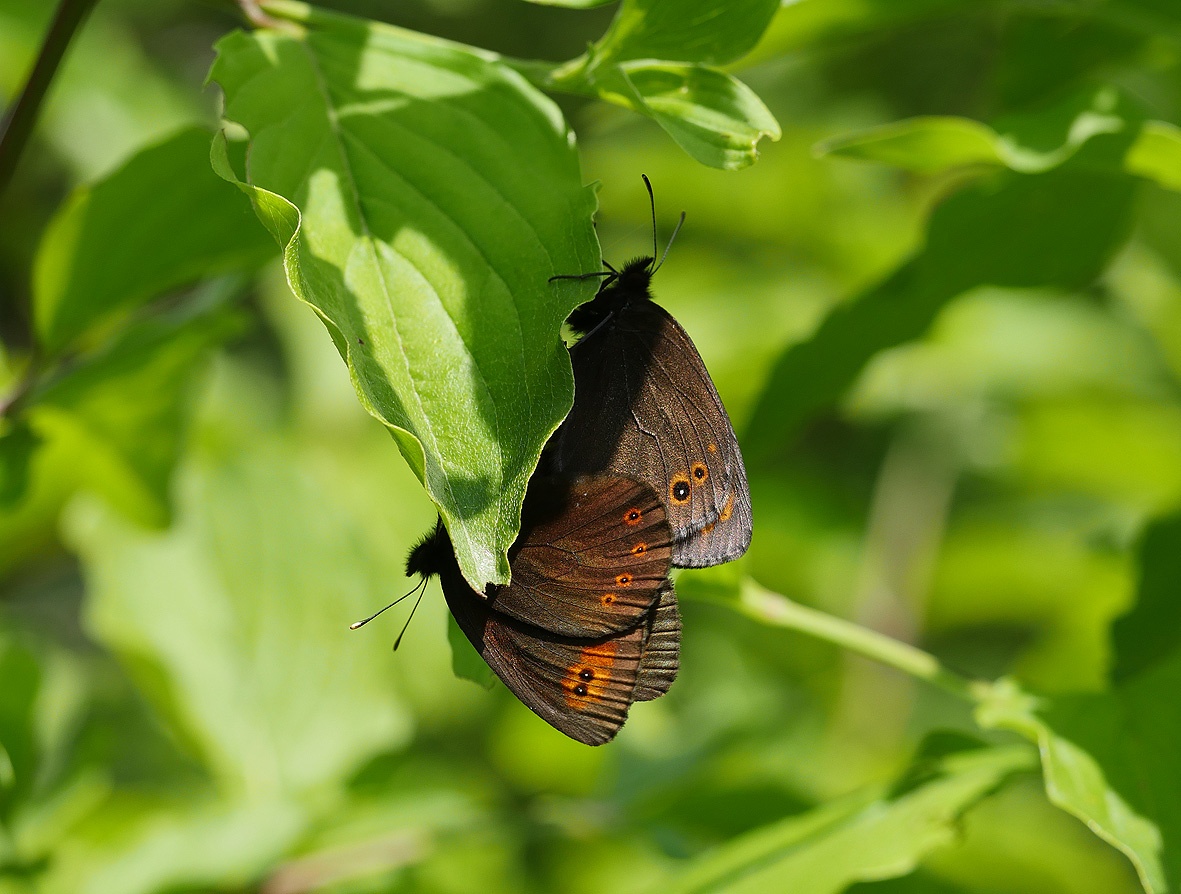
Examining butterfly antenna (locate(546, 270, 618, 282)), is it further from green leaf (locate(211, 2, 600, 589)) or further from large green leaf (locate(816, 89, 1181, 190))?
large green leaf (locate(816, 89, 1181, 190))

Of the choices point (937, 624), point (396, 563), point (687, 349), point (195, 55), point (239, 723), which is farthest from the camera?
point (195, 55)

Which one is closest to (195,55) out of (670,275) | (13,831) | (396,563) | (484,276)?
(670,275)

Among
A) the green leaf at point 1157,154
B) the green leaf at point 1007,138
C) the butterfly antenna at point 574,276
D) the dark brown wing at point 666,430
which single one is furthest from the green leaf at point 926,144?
the butterfly antenna at point 574,276

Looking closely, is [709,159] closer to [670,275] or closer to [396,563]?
[396,563]

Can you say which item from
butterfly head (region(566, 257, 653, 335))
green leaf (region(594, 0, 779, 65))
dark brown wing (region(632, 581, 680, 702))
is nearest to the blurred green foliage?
green leaf (region(594, 0, 779, 65))

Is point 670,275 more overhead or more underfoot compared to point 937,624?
more overhead

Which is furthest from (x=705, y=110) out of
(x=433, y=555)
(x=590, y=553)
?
(x=433, y=555)

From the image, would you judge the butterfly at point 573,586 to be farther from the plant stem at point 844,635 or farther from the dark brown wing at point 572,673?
the plant stem at point 844,635
